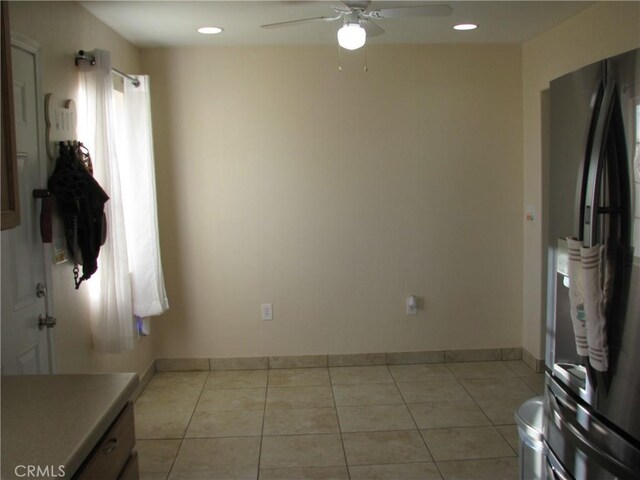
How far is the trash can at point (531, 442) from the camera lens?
212cm

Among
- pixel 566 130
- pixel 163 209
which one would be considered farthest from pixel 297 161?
pixel 566 130

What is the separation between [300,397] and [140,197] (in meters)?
1.68

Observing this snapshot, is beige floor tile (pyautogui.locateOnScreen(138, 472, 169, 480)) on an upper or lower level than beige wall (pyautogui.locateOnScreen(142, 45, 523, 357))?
lower

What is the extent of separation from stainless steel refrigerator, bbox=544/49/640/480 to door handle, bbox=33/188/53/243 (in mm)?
2057

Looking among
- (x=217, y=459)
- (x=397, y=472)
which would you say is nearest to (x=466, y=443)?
(x=397, y=472)

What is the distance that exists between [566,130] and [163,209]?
3119 millimetres

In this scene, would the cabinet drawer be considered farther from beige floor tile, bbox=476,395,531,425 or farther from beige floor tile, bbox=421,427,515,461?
beige floor tile, bbox=476,395,531,425

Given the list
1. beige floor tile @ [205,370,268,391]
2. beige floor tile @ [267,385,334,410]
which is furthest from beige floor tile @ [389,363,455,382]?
beige floor tile @ [205,370,268,391]

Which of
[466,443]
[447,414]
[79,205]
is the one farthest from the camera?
[447,414]

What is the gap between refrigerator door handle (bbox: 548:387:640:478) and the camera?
62.0 inches

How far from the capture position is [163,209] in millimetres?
4344

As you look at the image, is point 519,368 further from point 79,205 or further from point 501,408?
point 79,205

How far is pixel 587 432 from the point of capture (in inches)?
68.6

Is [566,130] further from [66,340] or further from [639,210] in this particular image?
[66,340]
